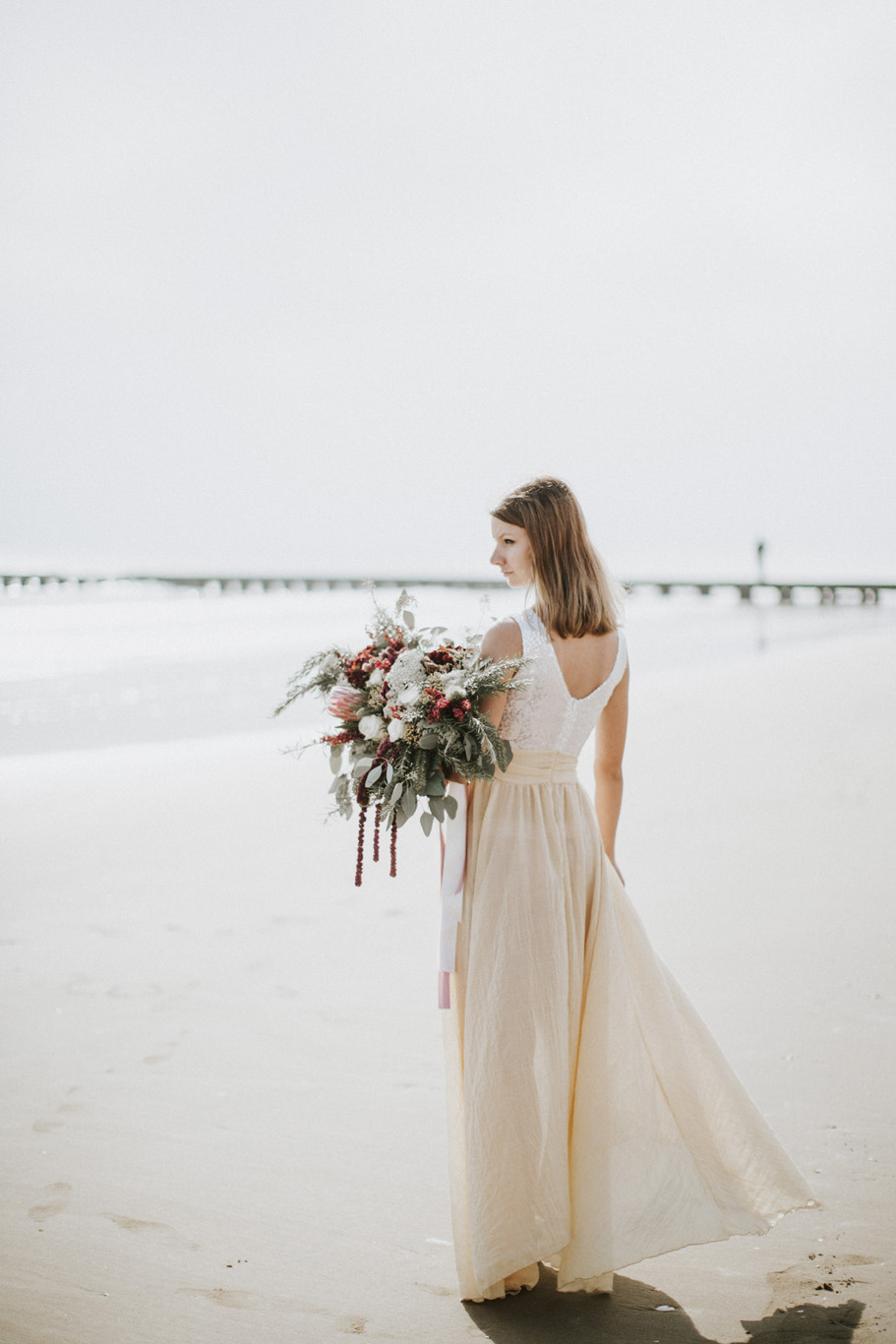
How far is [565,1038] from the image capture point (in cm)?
282

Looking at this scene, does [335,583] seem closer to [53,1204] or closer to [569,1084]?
Answer: [53,1204]

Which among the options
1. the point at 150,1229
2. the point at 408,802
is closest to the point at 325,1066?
the point at 150,1229

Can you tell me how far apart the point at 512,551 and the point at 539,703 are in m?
0.45

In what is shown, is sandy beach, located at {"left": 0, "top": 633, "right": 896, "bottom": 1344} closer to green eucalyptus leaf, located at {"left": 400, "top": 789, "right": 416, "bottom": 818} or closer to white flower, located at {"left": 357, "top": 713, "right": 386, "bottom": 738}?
green eucalyptus leaf, located at {"left": 400, "top": 789, "right": 416, "bottom": 818}

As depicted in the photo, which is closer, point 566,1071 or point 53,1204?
point 566,1071

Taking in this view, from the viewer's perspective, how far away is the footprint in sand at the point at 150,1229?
3174 mm

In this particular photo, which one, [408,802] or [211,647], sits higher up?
[408,802]

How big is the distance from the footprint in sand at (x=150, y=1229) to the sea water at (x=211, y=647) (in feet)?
6.78

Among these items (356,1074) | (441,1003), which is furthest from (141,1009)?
(441,1003)

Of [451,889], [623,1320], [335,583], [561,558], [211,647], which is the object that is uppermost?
[335,583]

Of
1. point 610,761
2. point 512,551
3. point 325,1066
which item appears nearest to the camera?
point 512,551

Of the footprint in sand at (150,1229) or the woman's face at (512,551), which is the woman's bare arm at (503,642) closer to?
the woman's face at (512,551)

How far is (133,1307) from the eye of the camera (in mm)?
2871

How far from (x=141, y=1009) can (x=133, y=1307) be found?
6.40 feet
